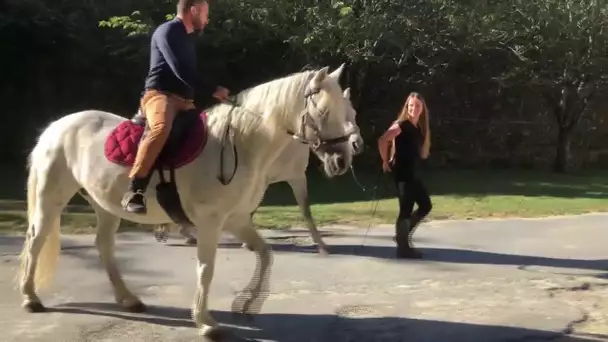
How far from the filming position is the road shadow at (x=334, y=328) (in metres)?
5.63

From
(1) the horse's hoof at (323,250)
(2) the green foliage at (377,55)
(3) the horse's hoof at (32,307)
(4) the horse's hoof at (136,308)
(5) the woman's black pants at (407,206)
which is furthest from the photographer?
(2) the green foliage at (377,55)

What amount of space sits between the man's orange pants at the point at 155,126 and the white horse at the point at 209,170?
0.20 meters

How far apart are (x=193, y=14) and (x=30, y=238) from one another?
2446 millimetres

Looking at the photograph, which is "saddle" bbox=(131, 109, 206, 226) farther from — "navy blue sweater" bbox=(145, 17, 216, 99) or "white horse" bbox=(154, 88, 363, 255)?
"white horse" bbox=(154, 88, 363, 255)

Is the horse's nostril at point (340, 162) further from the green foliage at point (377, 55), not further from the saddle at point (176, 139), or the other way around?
the green foliage at point (377, 55)

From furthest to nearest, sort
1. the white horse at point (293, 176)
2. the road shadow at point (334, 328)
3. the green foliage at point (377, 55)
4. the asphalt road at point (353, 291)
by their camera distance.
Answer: the green foliage at point (377, 55) < the white horse at point (293, 176) < the asphalt road at point (353, 291) < the road shadow at point (334, 328)

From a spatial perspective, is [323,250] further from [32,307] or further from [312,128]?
[312,128]

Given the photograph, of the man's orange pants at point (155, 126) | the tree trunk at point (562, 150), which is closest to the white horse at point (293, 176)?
the man's orange pants at point (155, 126)

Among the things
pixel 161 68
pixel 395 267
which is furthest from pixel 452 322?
pixel 161 68

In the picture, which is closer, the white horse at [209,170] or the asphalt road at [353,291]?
the white horse at [209,170]

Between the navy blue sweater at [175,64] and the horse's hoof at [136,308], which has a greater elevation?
the navy blue sweater at [175,64]

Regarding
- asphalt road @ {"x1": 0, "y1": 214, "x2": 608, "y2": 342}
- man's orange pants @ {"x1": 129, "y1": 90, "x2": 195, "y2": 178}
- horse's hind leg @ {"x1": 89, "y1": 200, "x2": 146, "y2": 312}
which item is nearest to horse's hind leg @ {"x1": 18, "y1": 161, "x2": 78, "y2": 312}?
asphalt road @ {"x1": 0, "y1": 214, "x2": 608, "y2": 342}

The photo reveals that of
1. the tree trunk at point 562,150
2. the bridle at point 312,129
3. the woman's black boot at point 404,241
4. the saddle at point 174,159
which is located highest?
the bridle at point 312,129

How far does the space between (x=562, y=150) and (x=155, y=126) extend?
19695 millimetres
